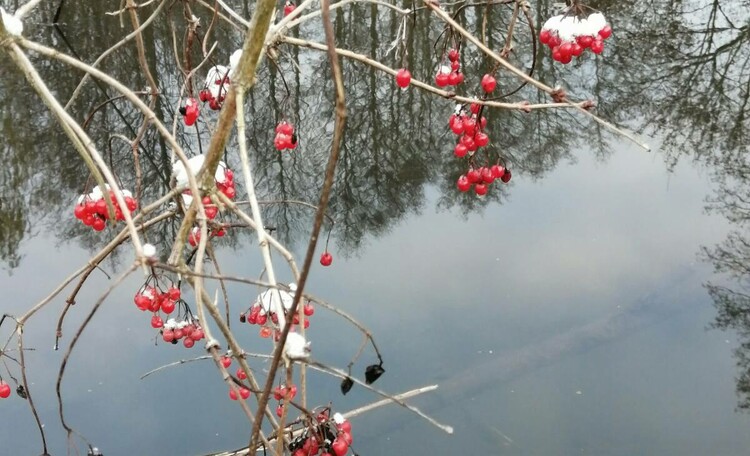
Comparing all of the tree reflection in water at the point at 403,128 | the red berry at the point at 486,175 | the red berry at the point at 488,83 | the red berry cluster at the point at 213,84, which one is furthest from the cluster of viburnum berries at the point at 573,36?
the tree reflection in water at the point at 403,128

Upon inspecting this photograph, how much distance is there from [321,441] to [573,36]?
0.80 meters

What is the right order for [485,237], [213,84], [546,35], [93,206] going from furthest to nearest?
[485,237], [213,84], [546,35], [93,206]

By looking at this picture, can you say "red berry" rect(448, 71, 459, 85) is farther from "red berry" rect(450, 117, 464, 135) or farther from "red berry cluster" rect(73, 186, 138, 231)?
"red berry cluster" rect(73, 186, 138, 231)

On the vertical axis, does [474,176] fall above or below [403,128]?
below

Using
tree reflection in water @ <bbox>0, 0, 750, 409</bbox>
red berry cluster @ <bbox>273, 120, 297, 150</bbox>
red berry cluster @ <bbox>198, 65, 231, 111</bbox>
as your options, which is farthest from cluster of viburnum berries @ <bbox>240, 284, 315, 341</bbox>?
tree reflection in water @ <bbox>0, 0, 750, 409</bbox>

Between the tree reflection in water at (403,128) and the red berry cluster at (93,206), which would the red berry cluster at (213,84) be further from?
the tree reflection in water at (403,128)

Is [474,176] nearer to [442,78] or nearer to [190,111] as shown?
[442,78]

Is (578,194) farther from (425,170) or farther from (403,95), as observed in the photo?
(403,95)

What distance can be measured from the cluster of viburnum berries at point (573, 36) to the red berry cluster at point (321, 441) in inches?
28.1

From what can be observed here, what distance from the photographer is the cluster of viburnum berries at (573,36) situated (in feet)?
4.31

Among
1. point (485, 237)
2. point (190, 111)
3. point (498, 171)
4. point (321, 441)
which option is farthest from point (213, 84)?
point (485, 237)

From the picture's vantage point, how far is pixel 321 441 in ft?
2.88

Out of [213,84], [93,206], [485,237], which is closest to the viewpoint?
[93,206]

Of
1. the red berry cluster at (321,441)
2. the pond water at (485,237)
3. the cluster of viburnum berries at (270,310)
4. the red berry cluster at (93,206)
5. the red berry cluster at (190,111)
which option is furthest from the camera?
the pond water at (485,237)
